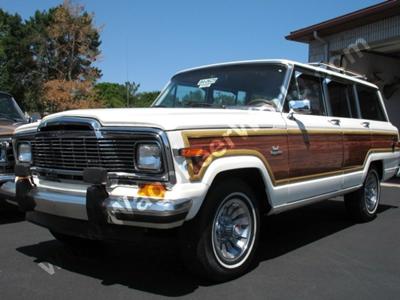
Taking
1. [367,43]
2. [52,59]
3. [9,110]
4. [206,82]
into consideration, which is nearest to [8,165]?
[9,110]

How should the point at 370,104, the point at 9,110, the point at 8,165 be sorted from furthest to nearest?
the point at 9,110 < the point at 370,104 < the point at 8,165

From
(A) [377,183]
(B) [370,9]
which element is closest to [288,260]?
(A) [377,183]

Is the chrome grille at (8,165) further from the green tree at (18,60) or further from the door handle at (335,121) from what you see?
the green tree at (18,60)

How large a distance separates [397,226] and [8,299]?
4.96m

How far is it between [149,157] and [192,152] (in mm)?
324

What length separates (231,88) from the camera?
17.3 feet

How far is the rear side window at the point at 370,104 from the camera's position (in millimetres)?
6879

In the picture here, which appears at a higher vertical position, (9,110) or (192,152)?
(9,110)

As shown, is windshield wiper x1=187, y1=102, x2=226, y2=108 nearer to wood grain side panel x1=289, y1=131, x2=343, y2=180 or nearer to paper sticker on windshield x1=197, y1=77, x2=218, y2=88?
paper sticker on windshield x1=197, y1=77, x2=218, y2=88

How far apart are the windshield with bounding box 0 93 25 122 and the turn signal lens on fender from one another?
198 inches

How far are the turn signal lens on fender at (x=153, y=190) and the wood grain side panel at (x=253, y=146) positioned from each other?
30 centimetres

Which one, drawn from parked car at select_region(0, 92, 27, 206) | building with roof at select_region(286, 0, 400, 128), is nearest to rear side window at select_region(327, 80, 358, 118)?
parked car at select_region(0, 92, 27, 206)

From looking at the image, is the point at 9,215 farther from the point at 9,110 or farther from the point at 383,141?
the point at 383,141

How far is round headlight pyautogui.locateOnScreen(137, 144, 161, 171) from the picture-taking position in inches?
143
